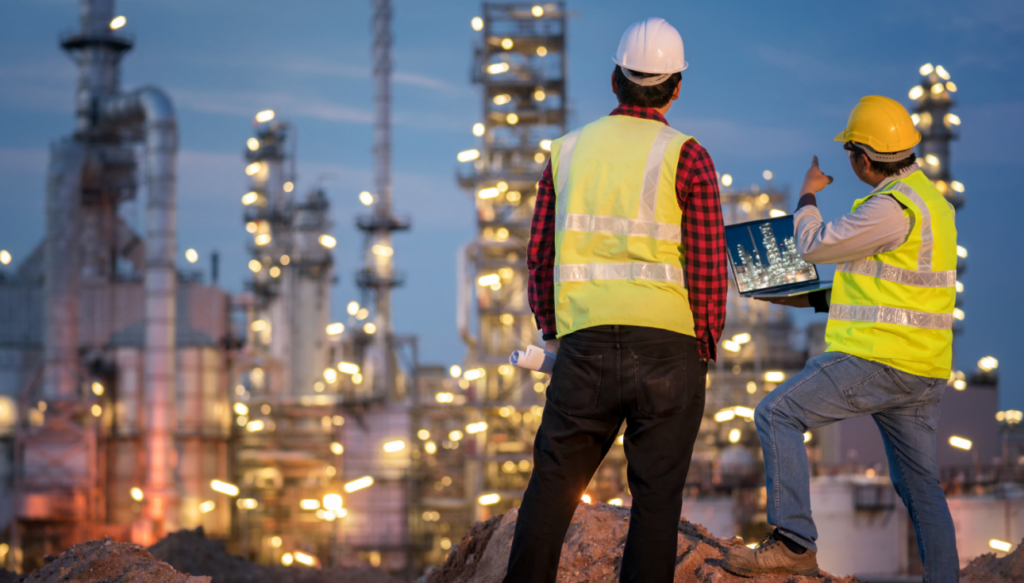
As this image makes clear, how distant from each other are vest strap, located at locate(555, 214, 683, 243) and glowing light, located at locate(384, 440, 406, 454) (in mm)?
25516

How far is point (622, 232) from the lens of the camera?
271cm

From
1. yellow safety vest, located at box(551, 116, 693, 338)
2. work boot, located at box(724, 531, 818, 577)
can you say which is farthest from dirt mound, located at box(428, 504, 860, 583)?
yellow safety vest, located at box(551, 116, 693, 338)

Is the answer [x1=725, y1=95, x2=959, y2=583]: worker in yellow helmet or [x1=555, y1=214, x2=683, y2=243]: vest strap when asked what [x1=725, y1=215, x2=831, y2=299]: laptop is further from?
[x1=555, y1=214, x2=683, y2=243]: vest strap

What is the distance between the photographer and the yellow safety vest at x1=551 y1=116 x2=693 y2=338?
2672 mm

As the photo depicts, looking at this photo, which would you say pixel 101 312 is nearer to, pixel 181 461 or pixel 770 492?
pixel 181 461

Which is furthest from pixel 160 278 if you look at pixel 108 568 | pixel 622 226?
pixel 622 226

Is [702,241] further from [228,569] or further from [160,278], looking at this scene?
[160,278]

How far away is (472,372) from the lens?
24672 mm

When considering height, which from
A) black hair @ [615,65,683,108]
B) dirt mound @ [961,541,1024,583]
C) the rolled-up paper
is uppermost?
black hair @ [615,65,683,108]

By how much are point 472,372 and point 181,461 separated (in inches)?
334

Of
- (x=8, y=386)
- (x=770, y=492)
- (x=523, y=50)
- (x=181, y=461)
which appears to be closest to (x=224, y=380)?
(x=181, y=461)

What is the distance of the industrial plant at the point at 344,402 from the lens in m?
23.9

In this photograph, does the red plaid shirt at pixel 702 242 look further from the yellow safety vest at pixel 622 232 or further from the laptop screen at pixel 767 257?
the laptop screen at pixel 767 257

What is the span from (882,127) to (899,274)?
52 centimetres
